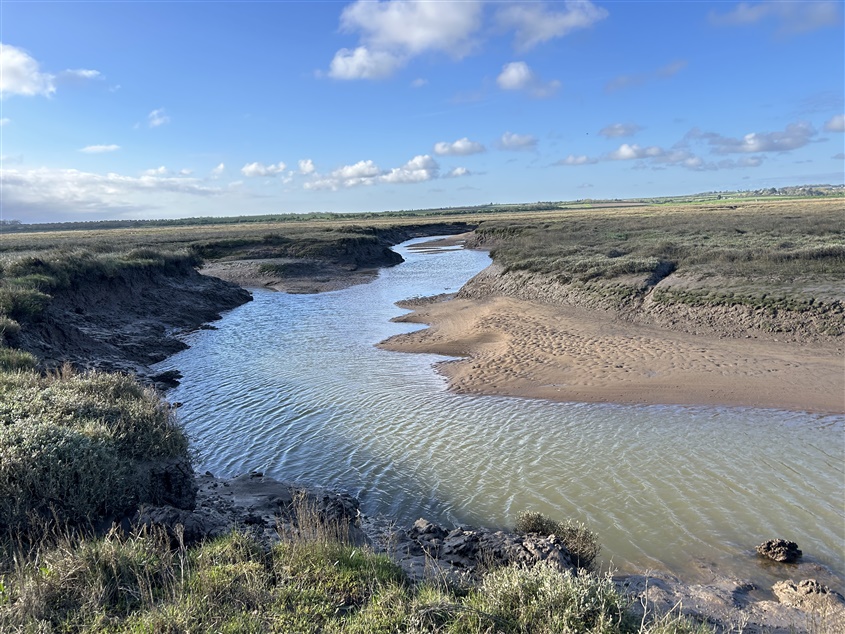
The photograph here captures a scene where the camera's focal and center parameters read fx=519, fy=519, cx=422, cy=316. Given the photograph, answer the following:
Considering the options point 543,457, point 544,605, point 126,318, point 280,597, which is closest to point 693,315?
point 543,457

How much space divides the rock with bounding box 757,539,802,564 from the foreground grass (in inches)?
131

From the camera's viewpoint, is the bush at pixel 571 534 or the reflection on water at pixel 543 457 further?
the reflection on water at pixel 543 457

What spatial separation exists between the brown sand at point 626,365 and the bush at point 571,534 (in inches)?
263

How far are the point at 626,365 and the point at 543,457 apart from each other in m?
6.96

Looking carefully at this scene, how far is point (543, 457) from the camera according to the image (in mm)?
10227

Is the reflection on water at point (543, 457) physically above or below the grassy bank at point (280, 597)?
below

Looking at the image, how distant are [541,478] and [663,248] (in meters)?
24.0

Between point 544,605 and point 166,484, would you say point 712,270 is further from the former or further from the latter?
point 166,484

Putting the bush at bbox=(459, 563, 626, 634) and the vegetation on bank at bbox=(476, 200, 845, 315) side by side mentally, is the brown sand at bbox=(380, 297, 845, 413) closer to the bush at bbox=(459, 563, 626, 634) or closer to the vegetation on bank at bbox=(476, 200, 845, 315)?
the vegetation on bank at bbox=(476, 200, 845, 315)

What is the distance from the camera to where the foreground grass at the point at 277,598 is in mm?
4086

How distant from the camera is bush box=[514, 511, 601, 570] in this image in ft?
21.3

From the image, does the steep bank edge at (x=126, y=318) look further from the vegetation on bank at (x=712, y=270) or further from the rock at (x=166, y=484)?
the vegetation on bank at (x=712, y=270)

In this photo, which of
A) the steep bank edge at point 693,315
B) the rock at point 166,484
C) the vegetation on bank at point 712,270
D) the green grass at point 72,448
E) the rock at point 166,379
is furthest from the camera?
the vegetation on bank at point 712,270

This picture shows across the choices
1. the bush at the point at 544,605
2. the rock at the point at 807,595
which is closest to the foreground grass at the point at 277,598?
the bush at the point at 544,605
